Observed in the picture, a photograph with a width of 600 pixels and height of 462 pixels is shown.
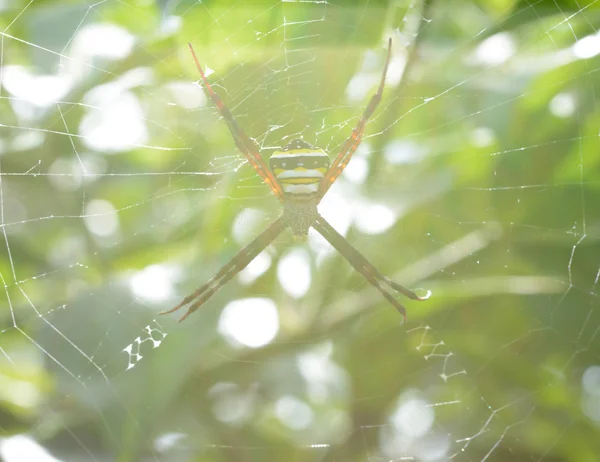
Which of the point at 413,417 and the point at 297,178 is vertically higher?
the point at 297,178

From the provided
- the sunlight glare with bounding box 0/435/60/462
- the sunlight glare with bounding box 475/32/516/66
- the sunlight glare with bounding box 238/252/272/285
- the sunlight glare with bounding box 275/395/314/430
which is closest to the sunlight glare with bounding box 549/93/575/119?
the sunlight glare with bounding box 475/32/516/66

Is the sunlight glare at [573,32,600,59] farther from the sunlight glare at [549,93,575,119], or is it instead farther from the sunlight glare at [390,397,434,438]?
the sunlight glare at [390,397,434,438]

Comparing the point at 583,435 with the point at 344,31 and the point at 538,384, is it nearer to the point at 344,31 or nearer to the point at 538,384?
the point at 538,384

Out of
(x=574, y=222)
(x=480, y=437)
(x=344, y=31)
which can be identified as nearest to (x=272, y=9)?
(x=344, y=31)

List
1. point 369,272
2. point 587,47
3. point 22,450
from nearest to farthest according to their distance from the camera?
1. point 22,450
2. point 587,47
3. point 369,272

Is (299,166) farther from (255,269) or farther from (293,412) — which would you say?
(293,412)

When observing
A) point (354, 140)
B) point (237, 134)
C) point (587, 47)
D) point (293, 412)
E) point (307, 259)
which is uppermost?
point (237, 134)

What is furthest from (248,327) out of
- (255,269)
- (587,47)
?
(587,47)

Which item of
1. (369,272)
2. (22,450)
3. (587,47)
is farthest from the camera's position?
(369,272)
